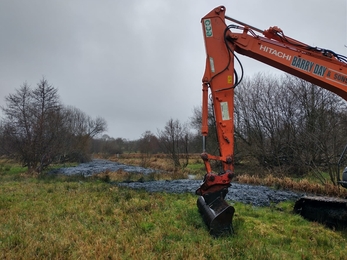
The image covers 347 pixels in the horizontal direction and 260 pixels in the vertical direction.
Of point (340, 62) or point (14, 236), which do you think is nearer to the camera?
point (14, 236)

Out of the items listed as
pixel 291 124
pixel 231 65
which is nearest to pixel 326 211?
pixel 231 65

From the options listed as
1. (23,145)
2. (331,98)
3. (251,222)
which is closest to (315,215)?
(251,222)

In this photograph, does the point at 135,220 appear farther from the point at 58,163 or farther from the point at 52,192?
the point at 58,163

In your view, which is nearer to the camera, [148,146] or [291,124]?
[291,124]

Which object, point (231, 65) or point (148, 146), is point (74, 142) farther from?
point (231, 65)

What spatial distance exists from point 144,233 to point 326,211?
416cm

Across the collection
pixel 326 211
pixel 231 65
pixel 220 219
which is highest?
pixel 231 65

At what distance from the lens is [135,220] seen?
5738mm

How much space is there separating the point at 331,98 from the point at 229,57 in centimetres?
1428

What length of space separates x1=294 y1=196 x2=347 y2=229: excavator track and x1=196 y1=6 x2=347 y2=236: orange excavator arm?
237cm

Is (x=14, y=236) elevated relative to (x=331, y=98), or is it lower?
lower

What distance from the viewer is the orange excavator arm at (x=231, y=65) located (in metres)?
5.54

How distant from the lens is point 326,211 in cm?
650

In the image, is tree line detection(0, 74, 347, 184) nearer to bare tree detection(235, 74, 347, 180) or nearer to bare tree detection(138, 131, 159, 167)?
bare tree detection(235, 74, 347, 180)
